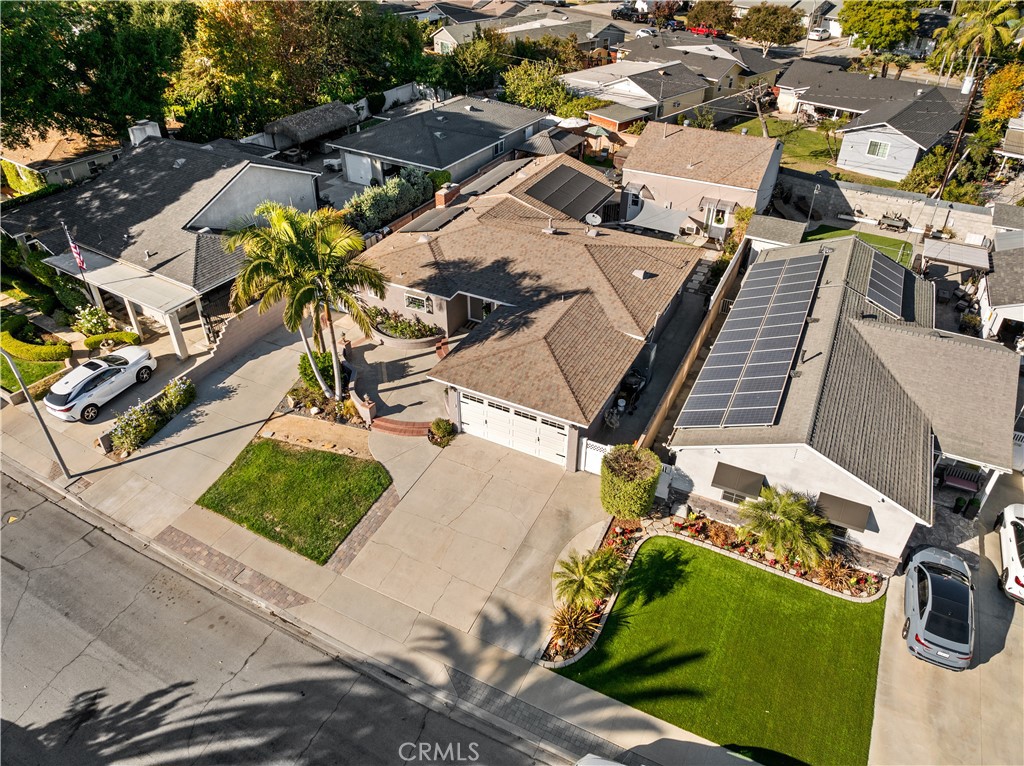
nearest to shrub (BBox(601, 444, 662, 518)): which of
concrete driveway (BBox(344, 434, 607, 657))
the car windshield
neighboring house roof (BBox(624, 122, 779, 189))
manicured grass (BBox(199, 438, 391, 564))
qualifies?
concrete driveway (BBox(344, 434, 607, 657))

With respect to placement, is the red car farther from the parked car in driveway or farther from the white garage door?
the parked car in driveway

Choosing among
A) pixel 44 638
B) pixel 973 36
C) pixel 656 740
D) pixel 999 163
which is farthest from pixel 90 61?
pixel 973 36

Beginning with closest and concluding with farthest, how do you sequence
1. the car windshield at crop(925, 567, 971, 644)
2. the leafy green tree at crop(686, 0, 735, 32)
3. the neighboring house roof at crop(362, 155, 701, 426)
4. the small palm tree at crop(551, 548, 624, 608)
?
the car windshield at crop(925, 567, 971, 644), the small palm tree at crop(551, 548, 624, 608), the neighboring house roof at crop(362, 155, 701, 426), the leafy green tree at crop(686, 0, 735, 32)

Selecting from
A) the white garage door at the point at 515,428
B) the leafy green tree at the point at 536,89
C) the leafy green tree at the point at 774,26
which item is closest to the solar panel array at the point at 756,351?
the white garage door at the point at 515,428

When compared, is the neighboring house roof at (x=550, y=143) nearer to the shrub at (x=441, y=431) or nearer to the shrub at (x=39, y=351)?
the shrub at (x=441, y=431)

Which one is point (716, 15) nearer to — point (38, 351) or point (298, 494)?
point (38, 351)

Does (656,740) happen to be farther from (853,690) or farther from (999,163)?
(999,163)

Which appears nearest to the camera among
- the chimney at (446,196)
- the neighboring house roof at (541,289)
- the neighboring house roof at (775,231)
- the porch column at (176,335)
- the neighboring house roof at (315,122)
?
the neighboring house roof at (541,289)
